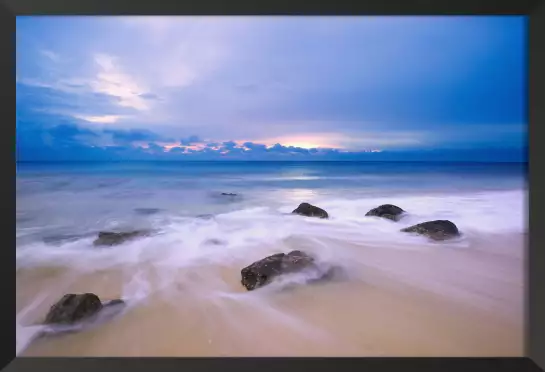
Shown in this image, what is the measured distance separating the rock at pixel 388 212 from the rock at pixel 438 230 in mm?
127

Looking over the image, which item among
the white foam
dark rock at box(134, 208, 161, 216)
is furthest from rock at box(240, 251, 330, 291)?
dark rock at box(134, 208, 161, 216)

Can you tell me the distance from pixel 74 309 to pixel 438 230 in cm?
182

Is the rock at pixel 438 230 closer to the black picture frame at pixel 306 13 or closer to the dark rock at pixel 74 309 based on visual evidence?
the black picture frame at pixel 306 13

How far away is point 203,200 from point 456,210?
1309 mm

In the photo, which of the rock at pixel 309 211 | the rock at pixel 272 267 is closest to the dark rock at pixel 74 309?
the rock at pixel 272 267

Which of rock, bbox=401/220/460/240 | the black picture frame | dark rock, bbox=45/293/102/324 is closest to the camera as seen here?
the black picture frame

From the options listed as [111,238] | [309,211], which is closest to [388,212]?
[309,211]

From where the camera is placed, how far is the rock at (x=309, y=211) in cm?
194

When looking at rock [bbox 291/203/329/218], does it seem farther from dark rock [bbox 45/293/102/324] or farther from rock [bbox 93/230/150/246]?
dark rock [bbox 45/293/102/324]

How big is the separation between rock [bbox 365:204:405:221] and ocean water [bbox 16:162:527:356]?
30 millimetres

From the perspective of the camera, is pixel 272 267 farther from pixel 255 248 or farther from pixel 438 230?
pixel 438 230

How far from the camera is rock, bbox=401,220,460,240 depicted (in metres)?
1.91

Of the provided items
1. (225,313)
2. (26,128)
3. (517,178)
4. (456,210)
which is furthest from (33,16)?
(517,178)

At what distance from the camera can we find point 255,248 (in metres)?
1.91
